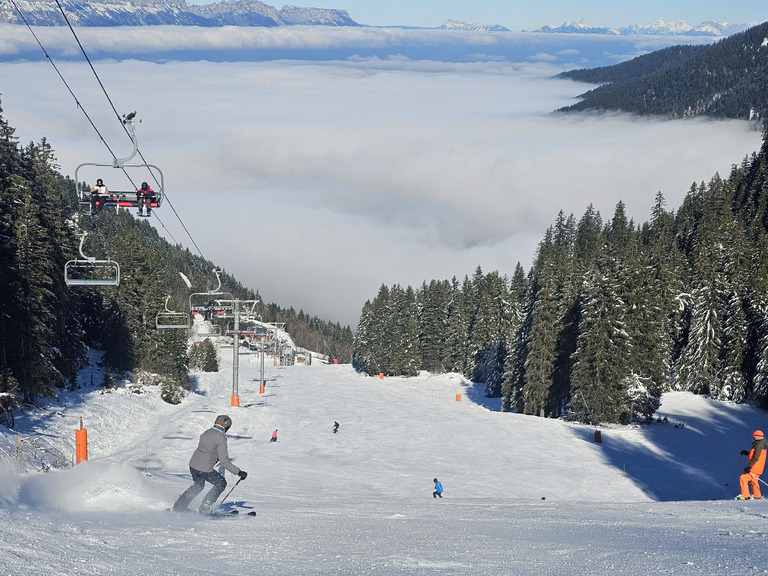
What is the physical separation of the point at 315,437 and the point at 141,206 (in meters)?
18.9

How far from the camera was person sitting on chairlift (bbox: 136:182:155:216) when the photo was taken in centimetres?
2439

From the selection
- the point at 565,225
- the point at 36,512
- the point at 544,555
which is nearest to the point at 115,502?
the point at 36,512

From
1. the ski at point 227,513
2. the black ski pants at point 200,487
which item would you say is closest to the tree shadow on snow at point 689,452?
the ski at point 227,513

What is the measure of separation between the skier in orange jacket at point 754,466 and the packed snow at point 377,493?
→ 1.86 m

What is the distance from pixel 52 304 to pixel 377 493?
24369 millimetres

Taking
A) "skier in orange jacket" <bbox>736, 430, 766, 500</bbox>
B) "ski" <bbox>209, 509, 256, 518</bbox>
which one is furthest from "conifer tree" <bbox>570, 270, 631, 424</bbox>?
"ski" <bbox>209, 509, 256, 518</bbox>

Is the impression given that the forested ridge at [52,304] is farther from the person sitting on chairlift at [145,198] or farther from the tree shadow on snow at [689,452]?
the tree shadow on snow at [689,452]

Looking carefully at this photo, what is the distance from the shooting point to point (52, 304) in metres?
40.1

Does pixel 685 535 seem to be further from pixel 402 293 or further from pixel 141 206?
pixel 402 293

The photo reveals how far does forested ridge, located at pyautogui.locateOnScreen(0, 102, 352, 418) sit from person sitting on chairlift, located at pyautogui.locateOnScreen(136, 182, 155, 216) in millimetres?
978

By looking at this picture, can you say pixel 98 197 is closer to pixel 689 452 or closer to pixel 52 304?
pixel 52 304

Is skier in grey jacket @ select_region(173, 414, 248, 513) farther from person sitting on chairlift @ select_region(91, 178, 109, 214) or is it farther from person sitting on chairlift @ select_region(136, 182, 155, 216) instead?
person sitting on chairlift @ select_region(136, 182, 155, 216)

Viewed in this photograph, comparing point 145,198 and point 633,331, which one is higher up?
point 145,198

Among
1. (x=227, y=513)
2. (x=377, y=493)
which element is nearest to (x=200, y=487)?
(x=227, y=513)
